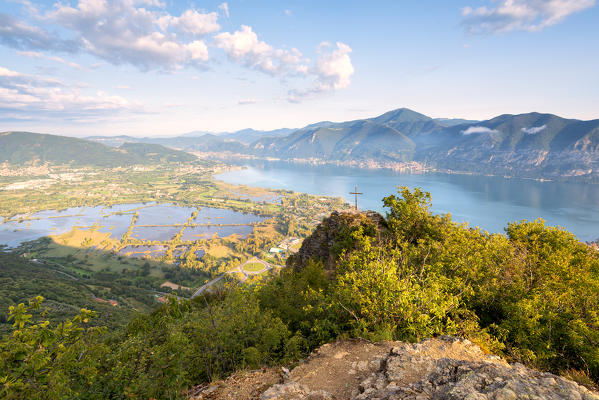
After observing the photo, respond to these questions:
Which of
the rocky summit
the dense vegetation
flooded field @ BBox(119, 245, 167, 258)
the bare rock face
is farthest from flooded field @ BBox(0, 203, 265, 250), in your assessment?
the bare rock face

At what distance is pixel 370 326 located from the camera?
11.4m

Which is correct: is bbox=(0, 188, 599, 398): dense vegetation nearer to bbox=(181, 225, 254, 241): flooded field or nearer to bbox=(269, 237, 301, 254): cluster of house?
bbox=(269, 237, 301, 254): cluster of house

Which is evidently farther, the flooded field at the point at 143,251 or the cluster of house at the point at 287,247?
the flooded field at the point at 143,251

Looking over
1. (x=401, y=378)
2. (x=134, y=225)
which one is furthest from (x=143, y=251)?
(x=401, y=378)

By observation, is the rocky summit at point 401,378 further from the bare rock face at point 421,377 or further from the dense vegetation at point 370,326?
the dense vegetation at point 370,326

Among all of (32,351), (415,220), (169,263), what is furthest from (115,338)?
(169,263)

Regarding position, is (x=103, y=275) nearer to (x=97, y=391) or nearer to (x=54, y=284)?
(x=54, y=284)

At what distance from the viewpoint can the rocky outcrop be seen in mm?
28441

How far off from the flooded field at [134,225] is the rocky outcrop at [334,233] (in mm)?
119590

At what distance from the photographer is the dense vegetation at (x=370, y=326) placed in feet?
22.3

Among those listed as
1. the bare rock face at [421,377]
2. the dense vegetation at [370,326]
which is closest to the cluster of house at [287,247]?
the dense vegetation at [370,326]

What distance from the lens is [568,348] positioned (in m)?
11.5

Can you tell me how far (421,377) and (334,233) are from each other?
22.7 meters

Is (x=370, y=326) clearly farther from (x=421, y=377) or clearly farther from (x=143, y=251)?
(x=143, y=251)
